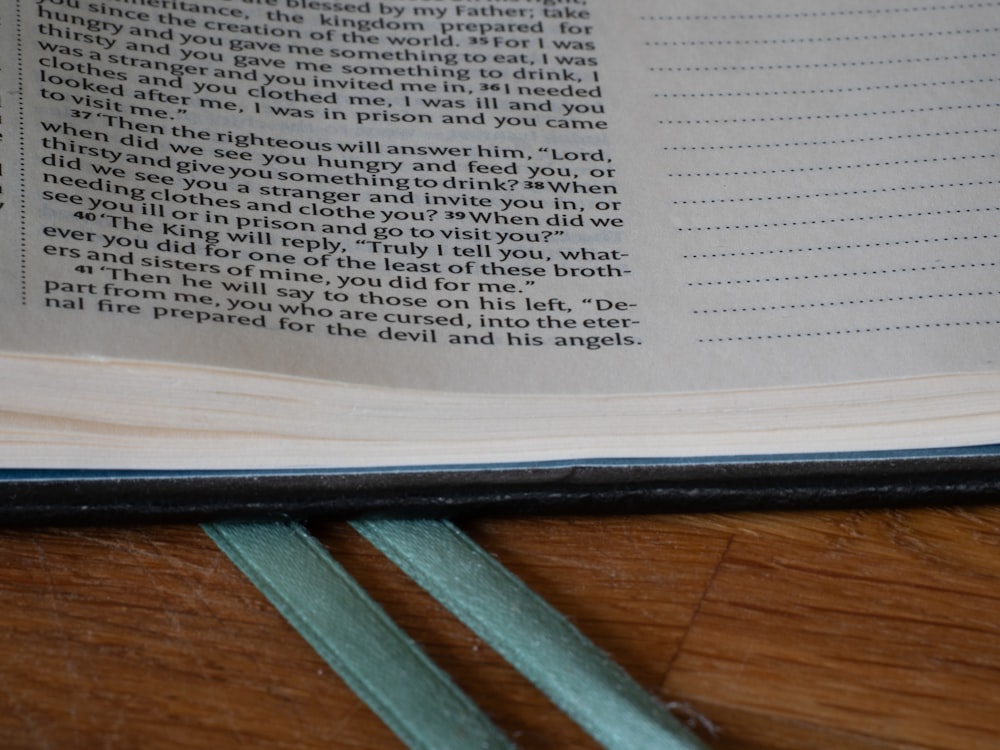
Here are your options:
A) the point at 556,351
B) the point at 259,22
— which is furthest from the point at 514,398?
the point at 259,22

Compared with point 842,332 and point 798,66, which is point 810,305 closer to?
point 842,332

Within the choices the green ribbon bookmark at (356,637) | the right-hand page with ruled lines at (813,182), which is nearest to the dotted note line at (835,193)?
the right-hand page with ruled lines at (813,182)

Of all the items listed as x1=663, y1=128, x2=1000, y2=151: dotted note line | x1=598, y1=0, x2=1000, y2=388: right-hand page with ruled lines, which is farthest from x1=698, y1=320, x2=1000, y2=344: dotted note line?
x1=663, y1=128, x2=1000, y2=151: dotted note line

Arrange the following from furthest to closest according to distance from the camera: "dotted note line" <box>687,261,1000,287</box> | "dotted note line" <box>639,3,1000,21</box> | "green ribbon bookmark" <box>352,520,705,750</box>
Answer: "dotted note line" <box>639,3,1000,21</box> < "dotted note line" <box>687,261,1000,287</box> < "green ribbon bookmark" <box>352,520,705,750</box>

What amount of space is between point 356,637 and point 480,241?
17cm

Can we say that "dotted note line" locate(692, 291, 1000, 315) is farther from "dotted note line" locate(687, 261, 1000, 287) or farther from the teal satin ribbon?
the teal satin ribbon

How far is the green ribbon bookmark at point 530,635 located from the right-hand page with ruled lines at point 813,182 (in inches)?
4.2

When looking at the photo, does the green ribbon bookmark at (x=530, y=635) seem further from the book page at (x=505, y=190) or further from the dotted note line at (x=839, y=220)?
the dotted note line at (x=839, y=220)

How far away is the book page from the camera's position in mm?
412

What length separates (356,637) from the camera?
37 centimetres

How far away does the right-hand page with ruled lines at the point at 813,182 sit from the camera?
1.41 feet

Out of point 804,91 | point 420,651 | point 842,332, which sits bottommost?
point 420,651

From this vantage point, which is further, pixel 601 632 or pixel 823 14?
pixel 823 14

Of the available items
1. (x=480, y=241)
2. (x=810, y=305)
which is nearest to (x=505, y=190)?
(x=480, y=241)
